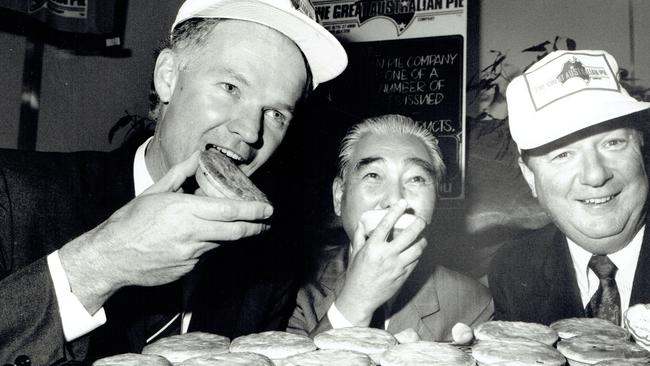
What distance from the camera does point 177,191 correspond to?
1394 mm

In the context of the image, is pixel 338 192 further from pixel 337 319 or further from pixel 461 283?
pixel 337 319

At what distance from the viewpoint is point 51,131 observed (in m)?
3.64

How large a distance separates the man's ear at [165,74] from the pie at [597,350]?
4.82 ft

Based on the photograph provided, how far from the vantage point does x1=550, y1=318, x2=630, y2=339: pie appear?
48.6 inches

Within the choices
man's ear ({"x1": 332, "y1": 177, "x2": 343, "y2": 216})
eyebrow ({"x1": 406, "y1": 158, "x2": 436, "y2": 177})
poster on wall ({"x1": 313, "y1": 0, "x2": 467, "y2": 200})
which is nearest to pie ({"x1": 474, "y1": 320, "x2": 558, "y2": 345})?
eyebrow ({"x1": 406, "y1": 158, "x2": 436, "y2": 177})

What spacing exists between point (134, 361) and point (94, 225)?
0.76 m

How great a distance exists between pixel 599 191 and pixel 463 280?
752mm

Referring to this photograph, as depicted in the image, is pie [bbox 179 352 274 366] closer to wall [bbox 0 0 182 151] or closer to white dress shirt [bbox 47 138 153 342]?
white dress shirt [bbox 47 138 153 342]

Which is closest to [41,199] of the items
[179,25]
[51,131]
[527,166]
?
[179,25]

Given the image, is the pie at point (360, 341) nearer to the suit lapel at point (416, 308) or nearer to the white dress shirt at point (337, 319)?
the white dress shirt at point (337, 319)

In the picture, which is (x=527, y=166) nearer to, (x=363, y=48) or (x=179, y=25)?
(x=179, y=25)

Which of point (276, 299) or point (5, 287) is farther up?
point (5, 287)

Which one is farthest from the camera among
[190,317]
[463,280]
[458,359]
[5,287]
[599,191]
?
[463,280]

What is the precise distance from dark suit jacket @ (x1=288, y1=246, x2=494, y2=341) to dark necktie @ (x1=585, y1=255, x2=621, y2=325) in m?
0.50
